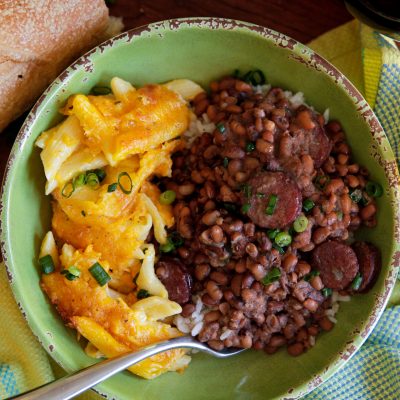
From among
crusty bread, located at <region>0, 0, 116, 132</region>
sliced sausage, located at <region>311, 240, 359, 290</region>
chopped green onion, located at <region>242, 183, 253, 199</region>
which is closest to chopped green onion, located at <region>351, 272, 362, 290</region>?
sliced sausage, located at <region>311, 240, 359, 290</region>

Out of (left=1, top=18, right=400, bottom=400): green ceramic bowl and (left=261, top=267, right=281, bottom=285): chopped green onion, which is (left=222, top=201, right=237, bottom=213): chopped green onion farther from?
(left=1, top=18, right=400, bottom=400): green ceramic bowl

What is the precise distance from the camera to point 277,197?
10.3 feet

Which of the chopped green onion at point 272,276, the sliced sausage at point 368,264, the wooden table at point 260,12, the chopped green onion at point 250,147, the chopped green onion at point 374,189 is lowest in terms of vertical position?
the chopped green onion at point 272,276

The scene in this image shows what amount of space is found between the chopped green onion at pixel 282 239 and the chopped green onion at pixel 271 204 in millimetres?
121

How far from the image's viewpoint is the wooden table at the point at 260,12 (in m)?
3.79

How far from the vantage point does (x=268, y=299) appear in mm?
3293

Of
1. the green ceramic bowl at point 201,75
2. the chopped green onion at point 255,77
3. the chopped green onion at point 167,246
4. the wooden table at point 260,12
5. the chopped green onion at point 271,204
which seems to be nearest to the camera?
the chopped green onion at point 271,204

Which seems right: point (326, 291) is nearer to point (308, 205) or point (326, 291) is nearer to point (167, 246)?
point (308, 205)

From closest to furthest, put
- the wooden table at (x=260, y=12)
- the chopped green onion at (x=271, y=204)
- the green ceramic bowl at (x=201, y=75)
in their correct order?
1. the chopped green onion at (x=271, y=204)
2. the green ceramic bowl at (x=201, y=75)
3. the wooden table at (x=260, y=12)

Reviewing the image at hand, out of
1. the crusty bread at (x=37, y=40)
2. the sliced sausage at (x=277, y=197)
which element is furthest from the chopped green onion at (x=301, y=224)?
the crusty bread at (x=37, y=40)

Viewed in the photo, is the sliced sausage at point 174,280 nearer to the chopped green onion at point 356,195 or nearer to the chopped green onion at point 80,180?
the chopped green onion at point 80,180

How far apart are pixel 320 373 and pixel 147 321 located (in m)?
0.92

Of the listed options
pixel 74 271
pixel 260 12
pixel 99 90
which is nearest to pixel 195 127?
pixel 99 90

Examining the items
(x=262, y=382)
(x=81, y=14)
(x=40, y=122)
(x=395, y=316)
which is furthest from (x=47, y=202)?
(x=395, y=316)
